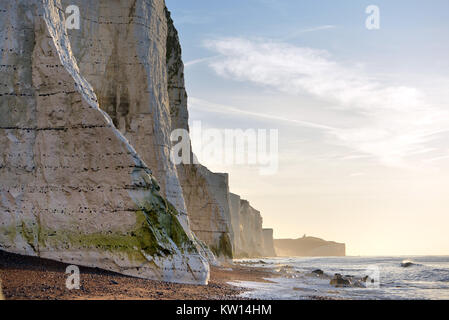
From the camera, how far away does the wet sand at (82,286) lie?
302 inches

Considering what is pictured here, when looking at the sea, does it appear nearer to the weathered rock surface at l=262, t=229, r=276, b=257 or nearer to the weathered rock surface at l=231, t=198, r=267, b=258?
the weathered rock surface at l=231, t=198, r=267, b=258

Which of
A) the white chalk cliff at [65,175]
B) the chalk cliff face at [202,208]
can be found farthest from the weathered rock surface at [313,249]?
the white chalk cliff at [65,175]

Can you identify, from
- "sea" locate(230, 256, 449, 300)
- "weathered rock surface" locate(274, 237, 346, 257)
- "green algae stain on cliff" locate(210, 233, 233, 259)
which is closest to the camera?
"sea" locate(230, 256, 449, 300)

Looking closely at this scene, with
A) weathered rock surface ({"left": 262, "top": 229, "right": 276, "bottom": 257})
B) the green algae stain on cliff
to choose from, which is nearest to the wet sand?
the green algae stain on cliff

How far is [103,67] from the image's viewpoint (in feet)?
63.0

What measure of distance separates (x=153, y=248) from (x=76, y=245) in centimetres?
176

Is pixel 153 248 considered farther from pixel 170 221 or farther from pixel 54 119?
pixel 54 119

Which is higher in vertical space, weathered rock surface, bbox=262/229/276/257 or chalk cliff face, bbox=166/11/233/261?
chalk cliff face, bbox=166/11/233/261

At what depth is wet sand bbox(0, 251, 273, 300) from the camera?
25.1ft

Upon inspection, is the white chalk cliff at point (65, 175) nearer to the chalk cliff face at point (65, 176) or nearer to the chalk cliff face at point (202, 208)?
the chalk cliff face at point (65, 176)

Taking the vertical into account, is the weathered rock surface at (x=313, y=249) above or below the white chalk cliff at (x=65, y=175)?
below

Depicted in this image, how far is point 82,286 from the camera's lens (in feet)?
28.0

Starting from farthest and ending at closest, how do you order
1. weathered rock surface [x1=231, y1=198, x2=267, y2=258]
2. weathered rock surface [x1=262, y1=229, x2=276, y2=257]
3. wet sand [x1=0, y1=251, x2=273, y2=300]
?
1. weathered rock surface [x1=262, y1=229, x2=276, y2=257]
2. weathered rock surface [x1=231, y1=198, x2=267, y2=258]
3. wet sand [x1=0, y1=251, x2=273, y2=300]

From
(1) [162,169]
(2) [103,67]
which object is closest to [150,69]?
(2) [103,67]
